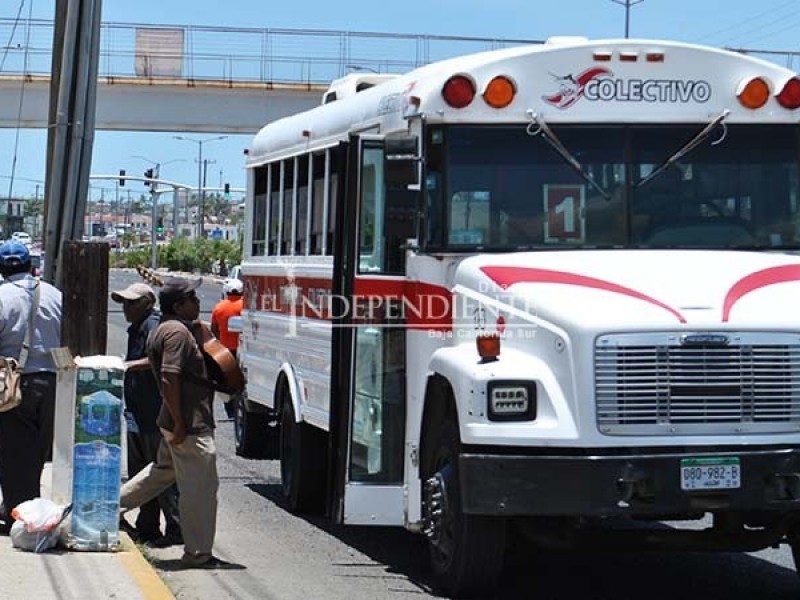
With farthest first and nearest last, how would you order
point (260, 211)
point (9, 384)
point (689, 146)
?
1. point (260, 211)
2. point (9, 384)
3. point (689, 146)

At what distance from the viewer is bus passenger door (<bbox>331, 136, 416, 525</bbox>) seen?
30.0ft

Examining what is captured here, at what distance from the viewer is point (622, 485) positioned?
7.43m

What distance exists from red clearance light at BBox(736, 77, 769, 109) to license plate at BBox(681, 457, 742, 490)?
2.41 m

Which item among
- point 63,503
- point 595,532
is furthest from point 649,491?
point 63,503

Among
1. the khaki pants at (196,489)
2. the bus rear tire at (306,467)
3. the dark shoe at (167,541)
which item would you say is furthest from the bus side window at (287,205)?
the khaki pants at (196,489)

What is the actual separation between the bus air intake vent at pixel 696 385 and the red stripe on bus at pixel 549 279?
13.4 inches

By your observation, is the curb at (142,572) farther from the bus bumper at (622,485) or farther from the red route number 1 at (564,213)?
the red route number 1 at (564,213)

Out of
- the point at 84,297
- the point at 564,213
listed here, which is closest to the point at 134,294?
the point at 84,297

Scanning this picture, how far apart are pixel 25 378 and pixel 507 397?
3.79m

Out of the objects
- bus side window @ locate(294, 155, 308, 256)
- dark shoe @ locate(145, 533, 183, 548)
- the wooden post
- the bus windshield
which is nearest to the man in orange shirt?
bus side window @ locate(294, 155, 308, 256)

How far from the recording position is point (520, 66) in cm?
874

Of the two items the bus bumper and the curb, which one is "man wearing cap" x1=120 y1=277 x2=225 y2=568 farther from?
the bus bumper

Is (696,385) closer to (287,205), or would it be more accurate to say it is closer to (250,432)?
(287,205)

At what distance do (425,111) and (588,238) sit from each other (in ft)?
3.90
